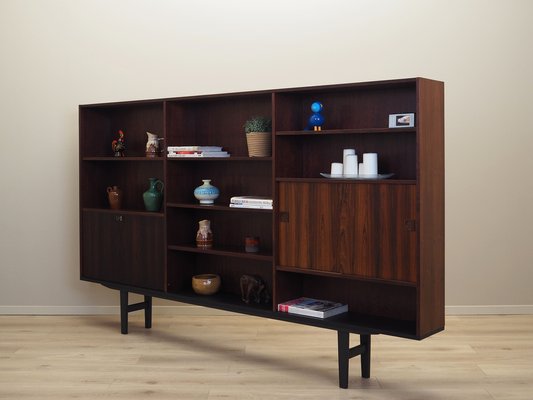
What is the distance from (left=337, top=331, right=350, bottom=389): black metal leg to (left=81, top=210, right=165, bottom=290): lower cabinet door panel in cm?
139

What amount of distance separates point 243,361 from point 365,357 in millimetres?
758

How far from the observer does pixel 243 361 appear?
428cm

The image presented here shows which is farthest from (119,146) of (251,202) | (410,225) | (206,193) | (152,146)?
(410,225)

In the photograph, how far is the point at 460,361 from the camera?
4238 millimetres

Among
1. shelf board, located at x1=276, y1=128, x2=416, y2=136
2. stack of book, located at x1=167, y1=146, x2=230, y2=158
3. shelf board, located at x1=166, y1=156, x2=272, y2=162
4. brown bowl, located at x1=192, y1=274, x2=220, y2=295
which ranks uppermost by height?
shelf board, located at x1=276, y1=128, x2=416, y2=136

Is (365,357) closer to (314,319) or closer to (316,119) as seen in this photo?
(314,319)

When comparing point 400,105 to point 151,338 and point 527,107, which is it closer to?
point 527,107

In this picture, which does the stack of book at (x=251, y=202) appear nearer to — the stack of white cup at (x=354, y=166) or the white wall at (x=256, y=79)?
the stack of white cup at (x=354, y=166)

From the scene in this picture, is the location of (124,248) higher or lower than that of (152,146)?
lower

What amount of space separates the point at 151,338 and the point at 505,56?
3202mm

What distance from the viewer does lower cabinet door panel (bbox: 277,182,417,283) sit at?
3.57 m

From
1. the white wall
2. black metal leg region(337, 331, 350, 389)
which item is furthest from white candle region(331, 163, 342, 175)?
the white wall

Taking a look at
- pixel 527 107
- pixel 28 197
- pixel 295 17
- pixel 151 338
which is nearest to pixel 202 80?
pixel 295 17

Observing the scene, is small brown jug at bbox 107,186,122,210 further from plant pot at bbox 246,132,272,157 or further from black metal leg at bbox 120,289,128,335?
plant pot at bbox 246,132,272,157
